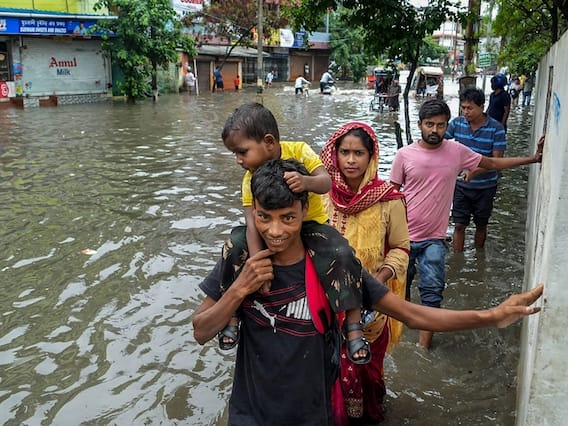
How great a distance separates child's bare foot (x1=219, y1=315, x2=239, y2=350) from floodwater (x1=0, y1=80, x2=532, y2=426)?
1604 millimetres

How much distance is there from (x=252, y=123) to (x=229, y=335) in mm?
819

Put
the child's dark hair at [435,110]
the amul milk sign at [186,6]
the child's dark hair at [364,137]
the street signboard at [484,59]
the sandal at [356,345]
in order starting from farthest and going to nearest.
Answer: the amul milk sign at [186,6] → the street signboard at [484,59] → the child's dark hair at [435,110] → the child's dark hair at [364,137] → the sandal at [356,345]

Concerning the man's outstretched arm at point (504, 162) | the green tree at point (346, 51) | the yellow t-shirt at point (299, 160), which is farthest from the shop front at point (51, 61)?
the green tree at point (346, 51)

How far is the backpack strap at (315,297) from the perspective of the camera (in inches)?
76.8

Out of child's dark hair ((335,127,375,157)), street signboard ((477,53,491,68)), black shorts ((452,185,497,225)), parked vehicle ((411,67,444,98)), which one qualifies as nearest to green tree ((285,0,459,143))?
black shorts ((452,185,497,225))

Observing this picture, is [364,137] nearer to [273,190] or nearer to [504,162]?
[273,190]

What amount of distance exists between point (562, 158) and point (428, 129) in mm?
2217

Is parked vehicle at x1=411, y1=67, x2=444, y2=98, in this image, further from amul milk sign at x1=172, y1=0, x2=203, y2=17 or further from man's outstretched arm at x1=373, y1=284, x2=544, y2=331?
man's outstretched arm at x1=373, y1=284, x2=544, y2=331

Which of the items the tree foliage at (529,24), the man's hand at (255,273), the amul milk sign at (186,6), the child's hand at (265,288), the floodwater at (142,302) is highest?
the amul milk sign at (186,6)

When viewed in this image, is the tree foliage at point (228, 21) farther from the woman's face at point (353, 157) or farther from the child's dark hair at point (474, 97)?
the woman's face at point (353, 157)

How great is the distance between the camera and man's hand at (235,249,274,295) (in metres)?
1.86

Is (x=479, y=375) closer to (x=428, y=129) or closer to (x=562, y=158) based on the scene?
(x=428, y=129)

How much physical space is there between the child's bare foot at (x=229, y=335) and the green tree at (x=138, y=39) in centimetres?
2317

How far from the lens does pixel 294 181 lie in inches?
73.4
